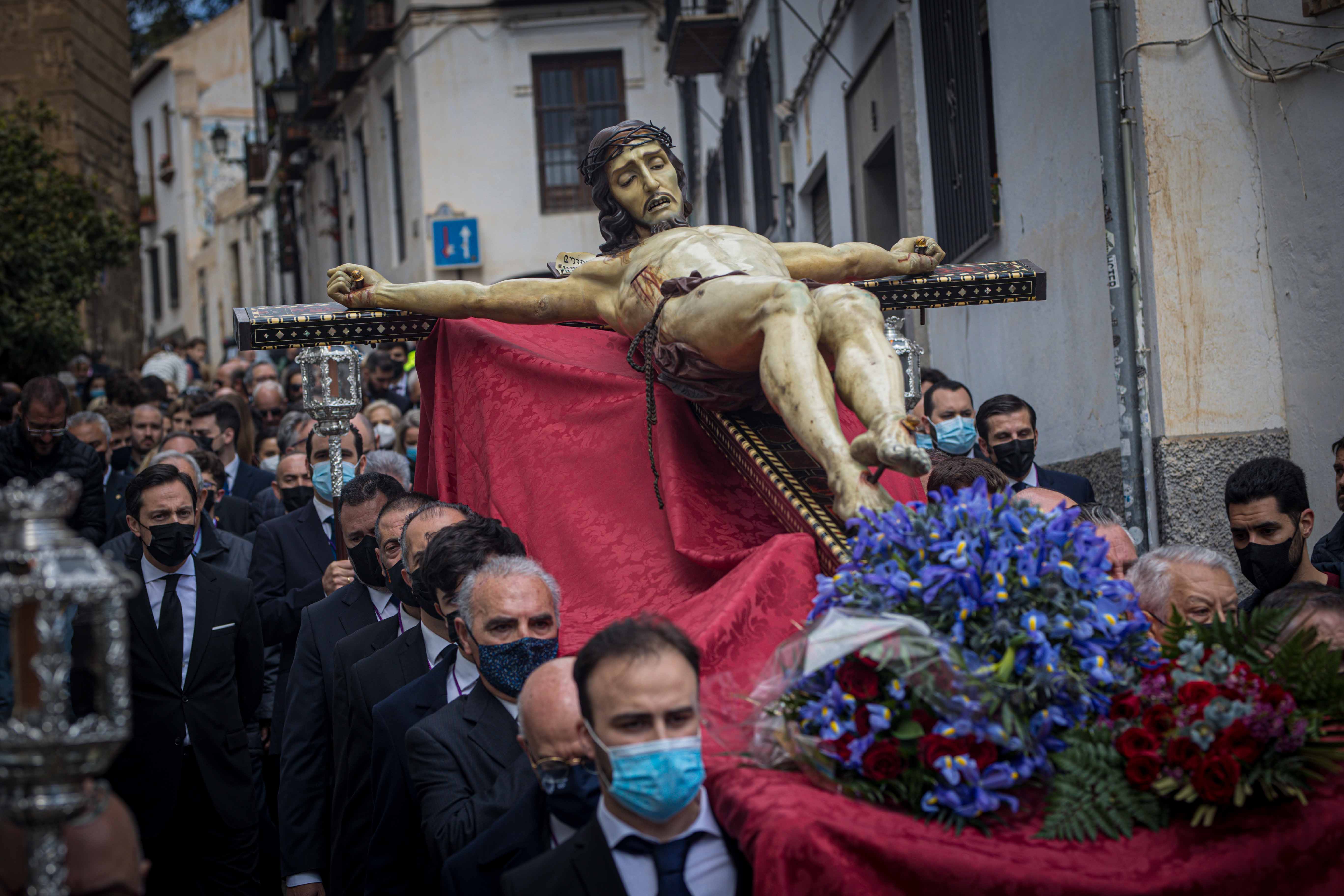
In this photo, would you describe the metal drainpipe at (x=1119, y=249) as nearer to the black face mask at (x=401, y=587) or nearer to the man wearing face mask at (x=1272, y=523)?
the man wearing face mask at (x=1272, y=523)

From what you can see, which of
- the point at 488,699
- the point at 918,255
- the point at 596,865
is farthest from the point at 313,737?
the point at 918,255

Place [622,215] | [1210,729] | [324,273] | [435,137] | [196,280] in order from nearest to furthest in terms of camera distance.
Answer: [1210,729]
[622,215]
[435,137]
[324,273]
[196,280]

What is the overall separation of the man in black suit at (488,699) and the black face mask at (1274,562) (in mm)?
2279

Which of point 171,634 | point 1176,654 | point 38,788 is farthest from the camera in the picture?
point 171,634

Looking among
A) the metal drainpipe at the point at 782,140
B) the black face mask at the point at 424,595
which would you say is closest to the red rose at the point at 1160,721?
the black face mask at the point at 424,595

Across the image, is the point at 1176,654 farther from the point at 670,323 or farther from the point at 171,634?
the point at 171,634

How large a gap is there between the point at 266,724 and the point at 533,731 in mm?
3425

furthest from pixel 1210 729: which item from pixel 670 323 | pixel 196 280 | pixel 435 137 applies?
pixel 196 280

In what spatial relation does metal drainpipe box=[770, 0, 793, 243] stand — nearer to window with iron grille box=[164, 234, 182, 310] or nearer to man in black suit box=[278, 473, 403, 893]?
man in black suit box=[278, 473, 403, 893]

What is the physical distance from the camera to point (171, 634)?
566 centimetres

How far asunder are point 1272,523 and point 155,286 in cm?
3871

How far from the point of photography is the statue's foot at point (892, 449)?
3668 millimetres

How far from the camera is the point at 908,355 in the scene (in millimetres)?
6648

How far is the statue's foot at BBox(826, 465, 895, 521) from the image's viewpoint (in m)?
3.85
